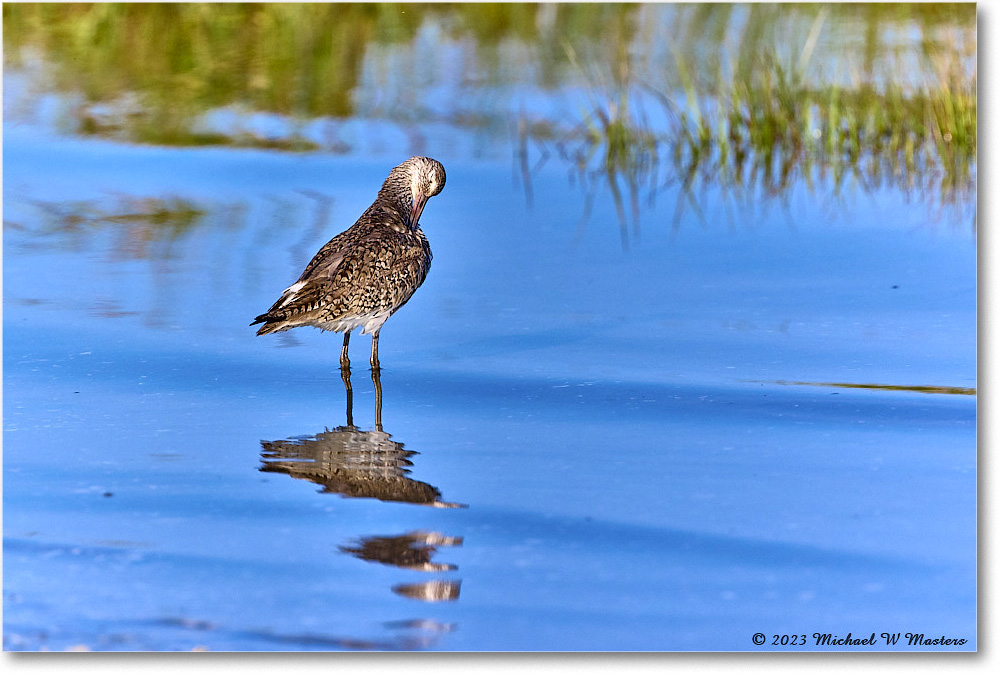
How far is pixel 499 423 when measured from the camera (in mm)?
5293

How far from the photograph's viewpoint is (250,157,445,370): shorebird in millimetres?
5918

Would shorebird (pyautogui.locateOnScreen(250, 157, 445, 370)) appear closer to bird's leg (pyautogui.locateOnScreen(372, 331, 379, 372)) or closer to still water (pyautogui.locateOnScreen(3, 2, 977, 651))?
bird's leg (pyautogui.locateOnScreen(372, 331, 379, 372))

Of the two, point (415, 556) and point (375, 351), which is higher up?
point (375, 351)

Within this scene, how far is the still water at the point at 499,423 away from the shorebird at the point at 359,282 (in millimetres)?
237

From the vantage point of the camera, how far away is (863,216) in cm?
834

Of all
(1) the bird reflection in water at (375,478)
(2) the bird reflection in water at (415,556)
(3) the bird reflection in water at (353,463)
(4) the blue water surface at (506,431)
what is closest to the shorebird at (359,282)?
(4) the blue water surface at (506,431)

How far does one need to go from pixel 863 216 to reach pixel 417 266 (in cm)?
338

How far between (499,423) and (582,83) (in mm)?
6550

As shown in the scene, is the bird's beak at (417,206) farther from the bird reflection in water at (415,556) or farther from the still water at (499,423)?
the bird reflection in water at (415,556)

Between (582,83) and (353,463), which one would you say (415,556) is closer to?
(353,463)

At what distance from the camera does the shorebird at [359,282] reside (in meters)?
5.92

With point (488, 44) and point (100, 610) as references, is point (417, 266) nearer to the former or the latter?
point (100, 610)

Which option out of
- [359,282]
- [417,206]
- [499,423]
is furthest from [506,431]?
[417,206]

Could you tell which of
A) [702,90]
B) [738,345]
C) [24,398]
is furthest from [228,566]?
[702,90]
